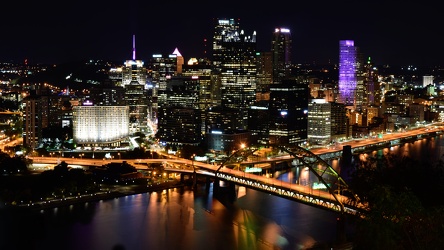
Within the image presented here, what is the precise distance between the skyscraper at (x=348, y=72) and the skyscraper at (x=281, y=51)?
3839mm

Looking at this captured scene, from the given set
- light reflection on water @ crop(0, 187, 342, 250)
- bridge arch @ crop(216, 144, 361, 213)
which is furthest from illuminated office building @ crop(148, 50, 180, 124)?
light reflection on water @ crop(0, 187, 342, 250)

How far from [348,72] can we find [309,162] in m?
25.7

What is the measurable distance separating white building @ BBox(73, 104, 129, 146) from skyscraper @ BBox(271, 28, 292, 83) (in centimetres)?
1541

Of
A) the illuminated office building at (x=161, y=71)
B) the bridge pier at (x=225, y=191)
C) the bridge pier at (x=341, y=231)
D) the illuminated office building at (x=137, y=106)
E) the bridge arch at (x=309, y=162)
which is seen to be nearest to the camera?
the bridge pier at (x=341, y=231)

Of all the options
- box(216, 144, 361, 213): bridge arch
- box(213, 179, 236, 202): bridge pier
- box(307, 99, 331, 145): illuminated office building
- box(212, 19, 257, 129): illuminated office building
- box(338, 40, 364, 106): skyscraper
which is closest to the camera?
box(216, 144, 361, 213): bridge arch

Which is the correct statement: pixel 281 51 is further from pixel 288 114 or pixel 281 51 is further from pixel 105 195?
pixel 105 195

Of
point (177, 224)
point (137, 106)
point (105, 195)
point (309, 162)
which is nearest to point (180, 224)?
point (177, 224)

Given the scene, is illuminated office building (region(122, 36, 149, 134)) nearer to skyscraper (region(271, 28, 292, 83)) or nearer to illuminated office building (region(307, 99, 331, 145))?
illuminated office building (region(307, 99, 331, 145))

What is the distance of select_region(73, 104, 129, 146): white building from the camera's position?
21297mm

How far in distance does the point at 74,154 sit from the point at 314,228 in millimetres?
10897

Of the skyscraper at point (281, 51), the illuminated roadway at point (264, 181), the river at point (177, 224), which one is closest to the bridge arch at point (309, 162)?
the illuminated roadway at point (264, 181)

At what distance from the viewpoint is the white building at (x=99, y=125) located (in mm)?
21297

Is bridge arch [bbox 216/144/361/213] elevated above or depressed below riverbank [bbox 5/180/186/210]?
above

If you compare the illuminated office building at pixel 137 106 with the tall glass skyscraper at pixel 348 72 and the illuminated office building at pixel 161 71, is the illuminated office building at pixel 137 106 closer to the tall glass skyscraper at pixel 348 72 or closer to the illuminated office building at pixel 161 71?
the illuminated office building at pixel 161 71
